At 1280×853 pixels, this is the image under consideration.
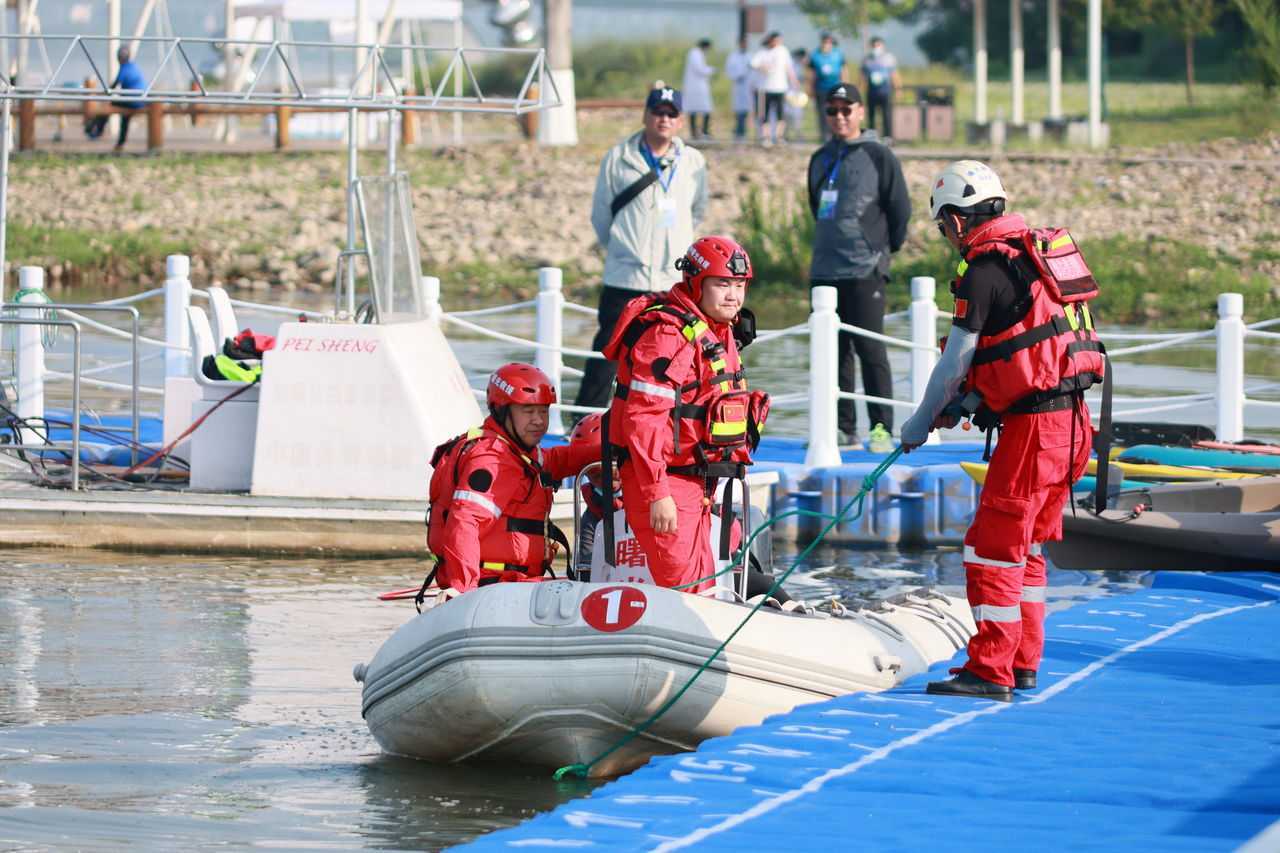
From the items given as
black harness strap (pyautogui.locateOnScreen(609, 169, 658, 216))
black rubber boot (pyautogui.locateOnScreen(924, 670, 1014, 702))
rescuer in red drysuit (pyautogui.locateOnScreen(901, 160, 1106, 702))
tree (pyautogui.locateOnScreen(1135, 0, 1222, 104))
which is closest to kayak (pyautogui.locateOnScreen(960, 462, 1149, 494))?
black harness strap (pyautogui.locateOnScreen(609, 169, 658, 216))

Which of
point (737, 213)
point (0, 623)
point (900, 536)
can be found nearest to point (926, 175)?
point (737, 213)

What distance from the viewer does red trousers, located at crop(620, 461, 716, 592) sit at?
25.7 feet

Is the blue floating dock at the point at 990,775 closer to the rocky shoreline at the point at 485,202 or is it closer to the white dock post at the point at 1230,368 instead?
the white dock post at the point at 1230,368

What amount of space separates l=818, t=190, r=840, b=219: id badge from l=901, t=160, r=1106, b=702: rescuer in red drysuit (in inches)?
233

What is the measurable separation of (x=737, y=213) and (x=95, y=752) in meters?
24.7

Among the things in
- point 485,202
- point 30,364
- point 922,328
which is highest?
point 485,202

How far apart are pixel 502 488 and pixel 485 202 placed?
2653 cm

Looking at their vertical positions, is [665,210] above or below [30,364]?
above

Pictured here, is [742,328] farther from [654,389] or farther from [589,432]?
[589,432]

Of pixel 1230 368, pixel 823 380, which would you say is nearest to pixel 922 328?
pixel 823 380

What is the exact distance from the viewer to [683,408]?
775 cm

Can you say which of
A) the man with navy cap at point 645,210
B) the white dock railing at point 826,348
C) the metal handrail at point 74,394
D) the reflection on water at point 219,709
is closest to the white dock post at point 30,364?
the white dock railing at point 826,348

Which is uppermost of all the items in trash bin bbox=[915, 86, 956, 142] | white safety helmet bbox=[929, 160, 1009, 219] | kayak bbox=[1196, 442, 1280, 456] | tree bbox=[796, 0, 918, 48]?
tree bbox=[796, 0, 918, 48]

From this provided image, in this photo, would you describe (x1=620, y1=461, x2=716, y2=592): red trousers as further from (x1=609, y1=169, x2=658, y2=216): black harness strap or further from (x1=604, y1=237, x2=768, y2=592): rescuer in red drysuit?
(x1=609, y1=169, x2=658, y2=216): black harness strap
